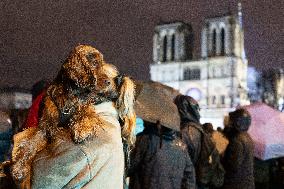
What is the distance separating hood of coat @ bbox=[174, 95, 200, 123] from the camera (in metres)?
4.90

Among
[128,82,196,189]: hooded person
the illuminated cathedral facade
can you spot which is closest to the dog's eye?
[128,82,196,189]: hooded person

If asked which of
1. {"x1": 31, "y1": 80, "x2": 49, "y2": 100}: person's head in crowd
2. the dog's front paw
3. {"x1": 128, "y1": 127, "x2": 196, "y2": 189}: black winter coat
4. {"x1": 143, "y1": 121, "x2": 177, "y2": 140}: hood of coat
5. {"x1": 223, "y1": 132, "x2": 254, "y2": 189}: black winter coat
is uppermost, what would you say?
{"x1": 31, "y1": 80, "x2": 49, "y2": 100}: person's head in crowd

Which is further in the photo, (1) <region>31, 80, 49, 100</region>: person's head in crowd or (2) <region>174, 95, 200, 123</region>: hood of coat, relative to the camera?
(2) <region>174, 95, 200, 123</region>: hood of coat

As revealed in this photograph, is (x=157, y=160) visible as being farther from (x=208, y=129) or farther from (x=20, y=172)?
(x=208, y=129)

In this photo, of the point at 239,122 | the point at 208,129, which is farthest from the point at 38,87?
the point at 208,129

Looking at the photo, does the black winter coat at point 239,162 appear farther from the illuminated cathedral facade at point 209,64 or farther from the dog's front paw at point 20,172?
the illuminated cathedral facade at point 209,64

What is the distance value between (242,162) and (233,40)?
228 ft

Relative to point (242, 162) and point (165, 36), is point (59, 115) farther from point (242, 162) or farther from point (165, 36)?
point (165, 36)

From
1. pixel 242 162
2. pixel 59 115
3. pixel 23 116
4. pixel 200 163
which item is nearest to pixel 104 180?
pixel 59 115

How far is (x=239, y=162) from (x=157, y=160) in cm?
181

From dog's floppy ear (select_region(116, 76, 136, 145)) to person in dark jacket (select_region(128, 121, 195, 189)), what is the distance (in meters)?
1.61

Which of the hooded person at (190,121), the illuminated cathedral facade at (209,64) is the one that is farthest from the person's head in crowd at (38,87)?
the illuminated cathedral facade at (209,64)

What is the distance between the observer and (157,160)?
393cm

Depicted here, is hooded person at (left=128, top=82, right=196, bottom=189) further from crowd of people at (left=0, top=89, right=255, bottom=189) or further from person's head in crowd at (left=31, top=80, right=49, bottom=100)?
person's head in crowd at (left=31, top=80, right=49, bottom=100)
